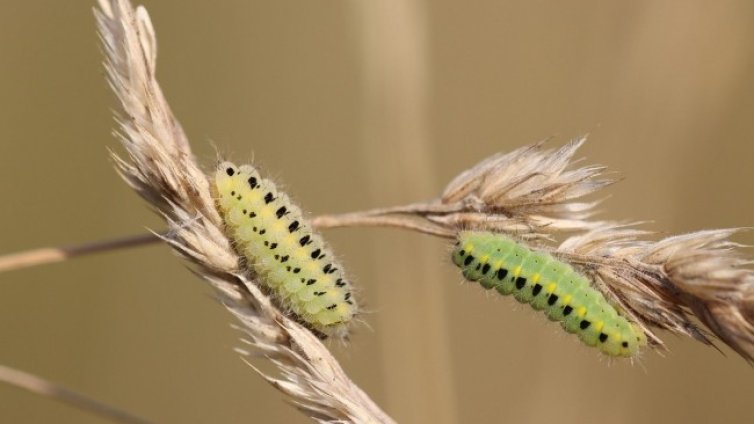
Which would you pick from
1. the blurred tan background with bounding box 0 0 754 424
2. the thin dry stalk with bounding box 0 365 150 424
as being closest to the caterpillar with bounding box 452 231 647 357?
the thin dry stalk with bounding box 0 365 150 424

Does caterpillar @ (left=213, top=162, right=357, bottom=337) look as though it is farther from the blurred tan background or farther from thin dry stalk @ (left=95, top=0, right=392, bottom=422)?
the blurred tan background

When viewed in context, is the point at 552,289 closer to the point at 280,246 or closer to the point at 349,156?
the point at 280,246

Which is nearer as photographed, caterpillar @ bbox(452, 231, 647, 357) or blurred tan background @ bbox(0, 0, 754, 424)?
caterpillar @ bbox(452, 231, 647, 357)

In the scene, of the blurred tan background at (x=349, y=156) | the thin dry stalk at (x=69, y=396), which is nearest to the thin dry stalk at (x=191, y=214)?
the thin dry stalk at (x=69, y=396)

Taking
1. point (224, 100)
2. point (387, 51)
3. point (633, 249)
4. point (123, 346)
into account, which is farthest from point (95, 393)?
point (633, 249)

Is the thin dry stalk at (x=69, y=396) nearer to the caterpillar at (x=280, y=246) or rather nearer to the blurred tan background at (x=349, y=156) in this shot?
the caterpillar at (x=280, y=246)

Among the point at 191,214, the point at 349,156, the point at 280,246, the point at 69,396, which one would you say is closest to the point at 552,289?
the point at 280,246

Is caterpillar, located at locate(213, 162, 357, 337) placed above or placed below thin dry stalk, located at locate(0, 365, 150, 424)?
above
